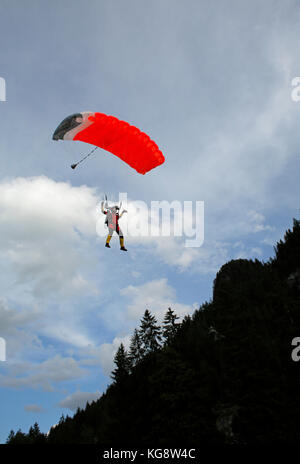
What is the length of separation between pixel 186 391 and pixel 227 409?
3.93 meters

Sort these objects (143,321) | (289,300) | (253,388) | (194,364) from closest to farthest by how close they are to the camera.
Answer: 1. (253,388)
2. (194,364)
3. (289,300)
4. (143,321)

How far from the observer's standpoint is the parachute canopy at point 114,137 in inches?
644

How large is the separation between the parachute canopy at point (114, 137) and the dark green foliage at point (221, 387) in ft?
67.5

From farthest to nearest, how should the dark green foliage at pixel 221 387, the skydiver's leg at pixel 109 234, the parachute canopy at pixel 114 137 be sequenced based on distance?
the dark green foliage at pixel 221 387 < the skydiver's leg at pixel 109 234 < the parachute canopy at pixel 114 137

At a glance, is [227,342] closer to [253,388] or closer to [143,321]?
[253,388]

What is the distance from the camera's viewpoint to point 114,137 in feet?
58.9

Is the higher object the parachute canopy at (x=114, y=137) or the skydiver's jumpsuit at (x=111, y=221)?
the parachute canopy at (x=114, y=137)

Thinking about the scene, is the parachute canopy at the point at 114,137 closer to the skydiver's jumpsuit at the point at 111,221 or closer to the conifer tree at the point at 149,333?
the skydiver's jumpsuit at the point at 111,221

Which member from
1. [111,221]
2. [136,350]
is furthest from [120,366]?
[111,221]

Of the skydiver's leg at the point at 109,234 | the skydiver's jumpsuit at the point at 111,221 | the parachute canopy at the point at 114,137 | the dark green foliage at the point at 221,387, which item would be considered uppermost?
the parachute canopy at the point at 114,137

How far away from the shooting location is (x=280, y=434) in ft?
79.1

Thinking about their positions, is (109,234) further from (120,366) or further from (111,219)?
(120,366)

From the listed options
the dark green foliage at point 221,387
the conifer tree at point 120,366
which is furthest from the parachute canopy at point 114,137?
the conifer tree at point 120,366
